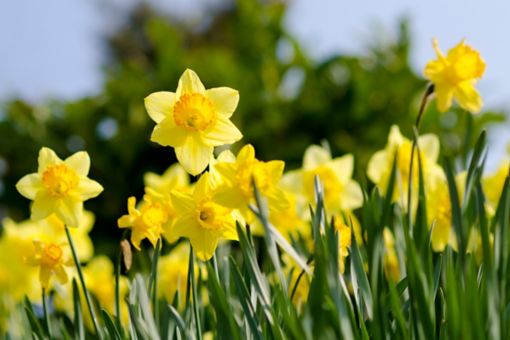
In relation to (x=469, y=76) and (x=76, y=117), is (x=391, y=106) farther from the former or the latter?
(x=469, y=76)

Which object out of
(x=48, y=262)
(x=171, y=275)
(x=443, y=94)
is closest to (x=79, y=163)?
(x=48, y=262)

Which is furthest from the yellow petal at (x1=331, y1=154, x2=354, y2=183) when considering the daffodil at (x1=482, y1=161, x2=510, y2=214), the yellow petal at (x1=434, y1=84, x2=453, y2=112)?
the yellow petal at (x1=434, y1=84, x2=453, y2=112)

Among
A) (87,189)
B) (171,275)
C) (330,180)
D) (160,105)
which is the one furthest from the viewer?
(171,275)

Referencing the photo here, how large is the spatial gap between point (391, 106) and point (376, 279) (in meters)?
3.12

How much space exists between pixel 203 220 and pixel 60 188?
0.29m

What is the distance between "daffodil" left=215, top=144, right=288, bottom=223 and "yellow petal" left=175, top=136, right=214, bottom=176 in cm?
3

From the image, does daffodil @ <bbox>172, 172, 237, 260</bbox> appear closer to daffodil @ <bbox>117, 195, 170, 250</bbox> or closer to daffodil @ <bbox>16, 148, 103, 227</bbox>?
daffodil @ <bbox>117, 195, 170, 250</bbox>

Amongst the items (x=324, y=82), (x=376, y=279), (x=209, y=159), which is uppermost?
(x=324, y=82)

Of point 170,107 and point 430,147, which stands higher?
point 430,147

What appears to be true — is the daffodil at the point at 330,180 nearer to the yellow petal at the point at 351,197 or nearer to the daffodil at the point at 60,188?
the yellow petal at the point at 351,197

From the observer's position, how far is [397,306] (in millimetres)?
941

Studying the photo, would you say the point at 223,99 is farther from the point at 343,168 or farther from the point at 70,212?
the point at 343,168

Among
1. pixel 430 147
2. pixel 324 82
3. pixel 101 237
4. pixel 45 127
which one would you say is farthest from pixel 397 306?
pixel 45 127

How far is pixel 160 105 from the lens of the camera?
121 cm
